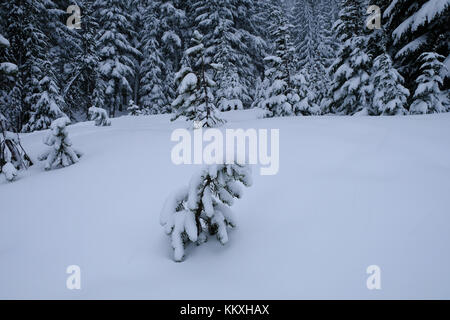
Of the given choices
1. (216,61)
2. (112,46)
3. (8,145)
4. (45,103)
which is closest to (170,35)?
(112,46)

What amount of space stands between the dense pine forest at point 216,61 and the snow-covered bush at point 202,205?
227 inches

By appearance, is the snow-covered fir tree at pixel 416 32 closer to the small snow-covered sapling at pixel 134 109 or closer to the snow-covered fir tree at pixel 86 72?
the small snow-covered sapling at pixel 134 109

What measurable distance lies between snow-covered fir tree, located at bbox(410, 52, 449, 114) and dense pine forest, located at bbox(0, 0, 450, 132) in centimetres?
4

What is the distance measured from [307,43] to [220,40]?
18.5 m

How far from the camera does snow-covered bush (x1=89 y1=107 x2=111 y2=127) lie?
36.2 feet

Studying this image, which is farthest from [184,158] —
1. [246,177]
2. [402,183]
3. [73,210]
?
[402,183]

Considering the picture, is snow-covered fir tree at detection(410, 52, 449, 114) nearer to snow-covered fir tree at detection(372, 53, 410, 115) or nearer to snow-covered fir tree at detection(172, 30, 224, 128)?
snow-covered fir tree at detection(372, 53, 410, 115)

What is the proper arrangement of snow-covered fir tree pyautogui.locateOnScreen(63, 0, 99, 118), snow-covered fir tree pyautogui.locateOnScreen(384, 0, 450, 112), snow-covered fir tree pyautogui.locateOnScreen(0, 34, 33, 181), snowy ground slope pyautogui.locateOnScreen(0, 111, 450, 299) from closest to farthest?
1. snowy ground slope pyautogui.locateOnScreen(0, 111, 450, 299)
2. snow-covered fir tree pyautogui.locateOnScreen(0, 34, 33, 181)
3. snow-covered fir tree pyautogui.locateOnScreen(384, 0, 450, 112)
4. snow-covered fir tree pyautogui.locateOnScreen(63, 0, 99, 118)

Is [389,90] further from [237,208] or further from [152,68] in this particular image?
[152,68]

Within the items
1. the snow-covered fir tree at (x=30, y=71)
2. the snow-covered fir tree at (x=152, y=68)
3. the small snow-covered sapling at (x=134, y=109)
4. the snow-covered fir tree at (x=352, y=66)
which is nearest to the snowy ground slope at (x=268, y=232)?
the snow-covered fir tree at (x=352, y=66)

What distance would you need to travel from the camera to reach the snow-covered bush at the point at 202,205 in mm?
2805

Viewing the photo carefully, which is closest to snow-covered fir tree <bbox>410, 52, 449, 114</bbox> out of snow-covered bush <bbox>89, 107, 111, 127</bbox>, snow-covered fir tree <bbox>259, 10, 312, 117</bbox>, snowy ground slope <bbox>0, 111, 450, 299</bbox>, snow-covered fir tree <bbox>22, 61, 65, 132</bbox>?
snow-covered fir tree <bbox>259, 10, 312, 117</bbox>

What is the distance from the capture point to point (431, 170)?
3.99m
